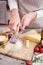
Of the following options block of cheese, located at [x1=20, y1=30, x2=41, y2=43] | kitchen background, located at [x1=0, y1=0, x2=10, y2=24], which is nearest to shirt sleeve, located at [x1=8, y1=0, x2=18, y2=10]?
block of cheese, located at [x1=20, y1=30, x2=41, y2=43]

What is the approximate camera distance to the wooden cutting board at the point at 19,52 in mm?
681

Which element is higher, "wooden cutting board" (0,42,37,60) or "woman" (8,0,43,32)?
"woman" (8,0,43,32)

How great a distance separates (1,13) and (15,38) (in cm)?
128

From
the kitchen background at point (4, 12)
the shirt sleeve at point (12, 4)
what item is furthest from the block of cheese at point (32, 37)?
the kitchen background at point (4, 12)

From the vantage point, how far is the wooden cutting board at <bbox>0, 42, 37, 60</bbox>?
68cm

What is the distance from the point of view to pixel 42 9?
2.61ft

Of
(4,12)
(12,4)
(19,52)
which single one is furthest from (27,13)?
(4,12)

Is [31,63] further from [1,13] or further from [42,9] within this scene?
[1,13]

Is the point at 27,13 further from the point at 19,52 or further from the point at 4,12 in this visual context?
the point at 4,12

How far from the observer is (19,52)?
71cm

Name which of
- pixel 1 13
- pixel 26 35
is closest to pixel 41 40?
pixel 26 35

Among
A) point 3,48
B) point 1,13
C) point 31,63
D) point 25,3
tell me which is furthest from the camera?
point 1,13

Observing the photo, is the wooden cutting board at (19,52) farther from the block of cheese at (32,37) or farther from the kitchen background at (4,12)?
the kitchen background at (4,12)

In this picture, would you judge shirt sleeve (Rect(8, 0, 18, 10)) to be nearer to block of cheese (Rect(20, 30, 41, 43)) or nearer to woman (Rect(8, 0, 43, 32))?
woman (Rect(8, 0, 43, 32))
